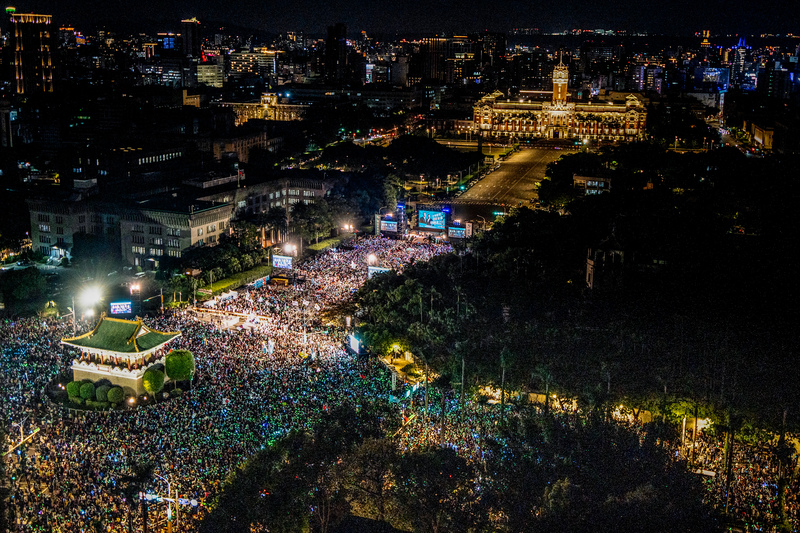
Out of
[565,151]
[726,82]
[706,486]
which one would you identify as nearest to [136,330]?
[706,486]

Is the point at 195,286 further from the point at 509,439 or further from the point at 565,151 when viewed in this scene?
the point at 565,151

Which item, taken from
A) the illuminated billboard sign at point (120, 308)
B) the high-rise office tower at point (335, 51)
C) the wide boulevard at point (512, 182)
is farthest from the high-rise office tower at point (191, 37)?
the illuminated billboard sign at point (120, 308)

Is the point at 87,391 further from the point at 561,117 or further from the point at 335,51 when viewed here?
the point at 335,51

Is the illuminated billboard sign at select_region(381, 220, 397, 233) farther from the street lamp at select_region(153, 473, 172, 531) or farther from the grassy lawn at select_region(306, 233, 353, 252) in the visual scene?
the street lamp at select_region(153, 473, 172, 531)

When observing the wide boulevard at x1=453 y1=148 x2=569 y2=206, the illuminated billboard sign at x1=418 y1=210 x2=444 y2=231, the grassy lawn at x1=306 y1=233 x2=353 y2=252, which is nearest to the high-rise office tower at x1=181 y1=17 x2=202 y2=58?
the wide boulevard at x1=453 y1=148 x2=569 y2=206

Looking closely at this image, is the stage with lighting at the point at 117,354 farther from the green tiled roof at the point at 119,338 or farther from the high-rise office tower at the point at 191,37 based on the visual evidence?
the high-rise office tower at the point at 191,37

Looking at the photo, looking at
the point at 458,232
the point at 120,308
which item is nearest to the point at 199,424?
the point at 120,308
